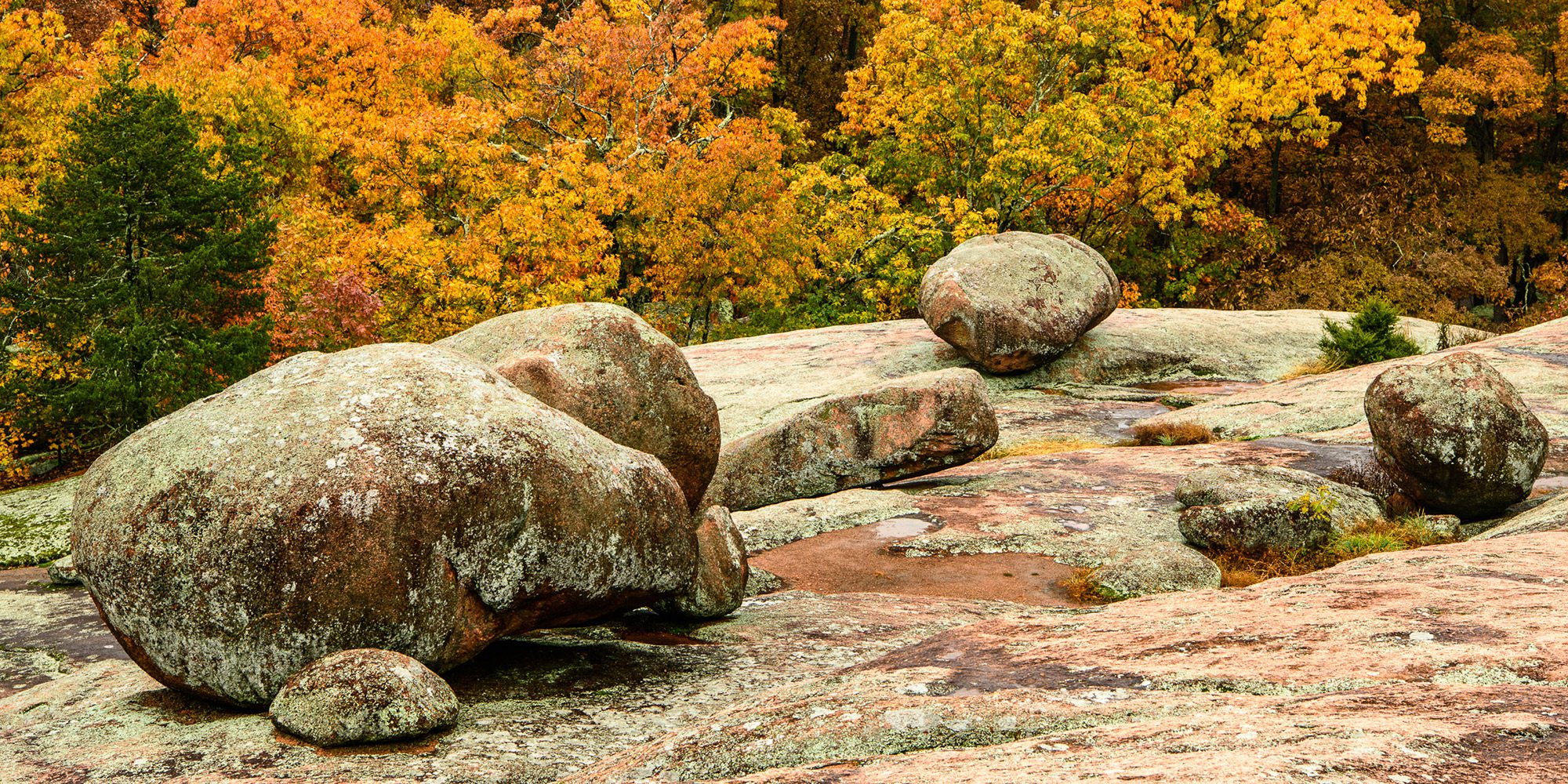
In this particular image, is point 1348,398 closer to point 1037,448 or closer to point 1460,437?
point 1037,448

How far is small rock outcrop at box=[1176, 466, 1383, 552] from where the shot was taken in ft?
42.0

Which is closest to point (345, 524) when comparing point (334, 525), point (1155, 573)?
point (334, 525)

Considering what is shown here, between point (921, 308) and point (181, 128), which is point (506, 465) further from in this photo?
point (181, 128)

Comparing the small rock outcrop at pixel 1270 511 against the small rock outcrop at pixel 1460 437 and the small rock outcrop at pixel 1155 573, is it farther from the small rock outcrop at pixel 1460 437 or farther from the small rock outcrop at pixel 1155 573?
the small rock outcrop at pixel 1155 573

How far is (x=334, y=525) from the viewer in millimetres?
6879

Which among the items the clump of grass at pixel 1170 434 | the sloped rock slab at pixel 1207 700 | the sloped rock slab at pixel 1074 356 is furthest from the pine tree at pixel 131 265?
the sloped rock slab at pixel 1207 700

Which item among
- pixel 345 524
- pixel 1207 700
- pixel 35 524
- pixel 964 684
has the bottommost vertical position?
pixel 35 524

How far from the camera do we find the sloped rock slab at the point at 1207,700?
10.6 feet

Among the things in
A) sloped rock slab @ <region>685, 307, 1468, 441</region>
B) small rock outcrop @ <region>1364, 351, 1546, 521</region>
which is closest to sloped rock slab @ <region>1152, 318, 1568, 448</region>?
small rock outcrop @ <region>1364, 351, 1546, 521</region>

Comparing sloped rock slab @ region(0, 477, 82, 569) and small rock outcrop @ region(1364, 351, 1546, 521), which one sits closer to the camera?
small rock outcrop @ region(1364, 351, 1546, 521)

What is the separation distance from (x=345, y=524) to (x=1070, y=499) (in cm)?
1071

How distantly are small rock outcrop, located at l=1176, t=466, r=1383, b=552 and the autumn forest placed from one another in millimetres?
21616

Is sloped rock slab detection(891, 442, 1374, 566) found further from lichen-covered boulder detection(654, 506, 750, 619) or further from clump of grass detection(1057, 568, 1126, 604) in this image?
lichen-covered boulder detection(654, 506, 750, 619)

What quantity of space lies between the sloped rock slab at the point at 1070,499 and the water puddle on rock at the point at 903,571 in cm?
29
